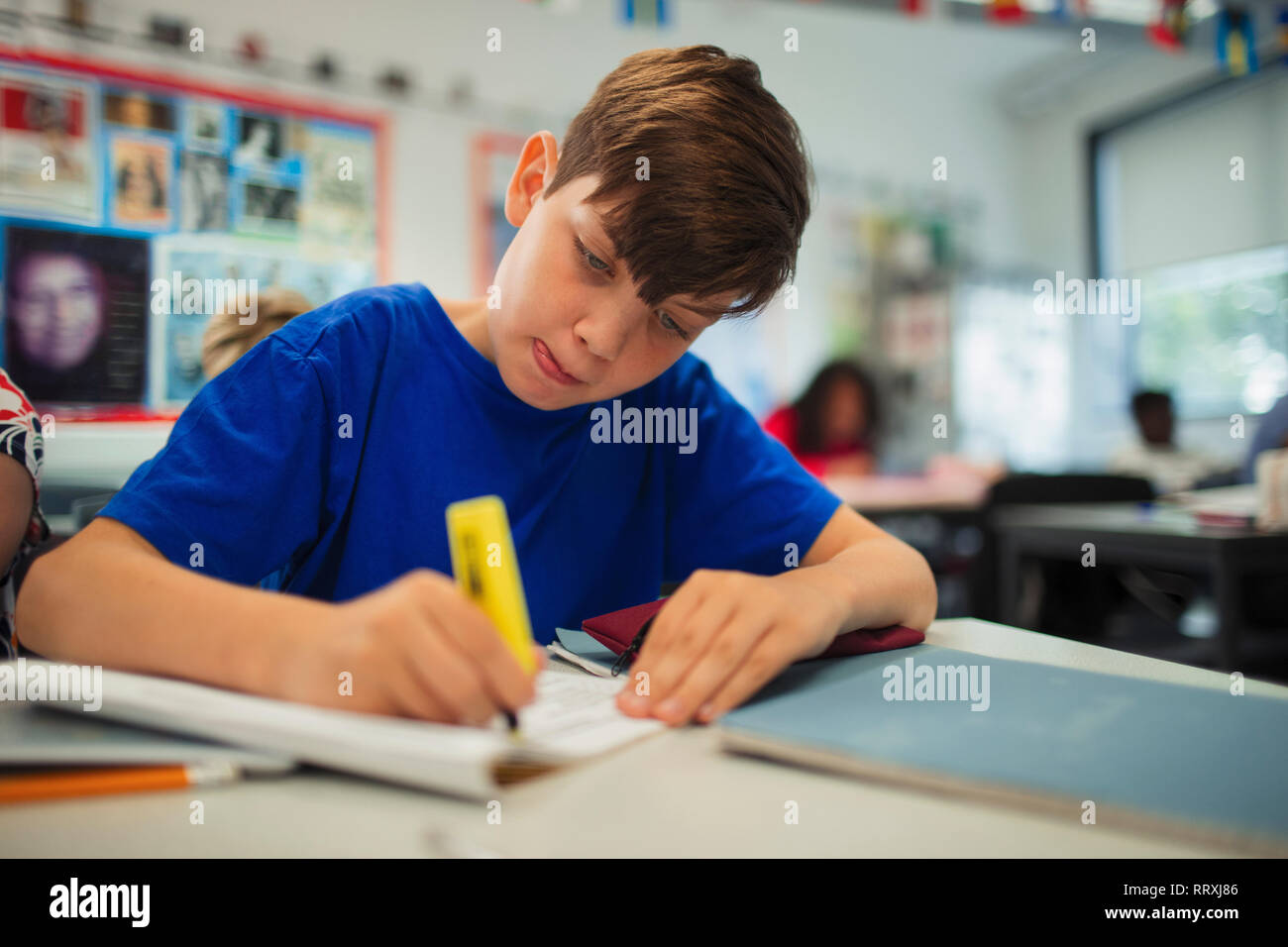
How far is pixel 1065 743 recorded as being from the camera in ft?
1.34

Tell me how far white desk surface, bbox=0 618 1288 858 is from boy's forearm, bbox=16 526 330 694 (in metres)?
0.07

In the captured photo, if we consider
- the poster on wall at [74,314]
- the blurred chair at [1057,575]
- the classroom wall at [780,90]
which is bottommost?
the blurred chair at [1057,575]

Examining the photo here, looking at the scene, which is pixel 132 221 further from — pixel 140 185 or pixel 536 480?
pixel 536 480

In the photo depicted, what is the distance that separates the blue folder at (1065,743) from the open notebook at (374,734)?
0.30ft

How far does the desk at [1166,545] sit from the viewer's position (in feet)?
5.23

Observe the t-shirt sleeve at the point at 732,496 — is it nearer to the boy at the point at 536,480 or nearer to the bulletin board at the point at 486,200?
the boy at the point at 536,480

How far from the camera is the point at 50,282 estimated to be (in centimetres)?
260

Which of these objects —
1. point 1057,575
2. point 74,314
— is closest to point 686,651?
point 1057,575

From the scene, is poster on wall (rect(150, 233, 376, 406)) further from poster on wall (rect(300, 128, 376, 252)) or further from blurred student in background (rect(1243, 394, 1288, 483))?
blurred student in background (rect(1243, 394, 1288, 483))

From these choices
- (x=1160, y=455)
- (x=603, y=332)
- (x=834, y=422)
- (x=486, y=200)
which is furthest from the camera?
(x=1160, y=455)
